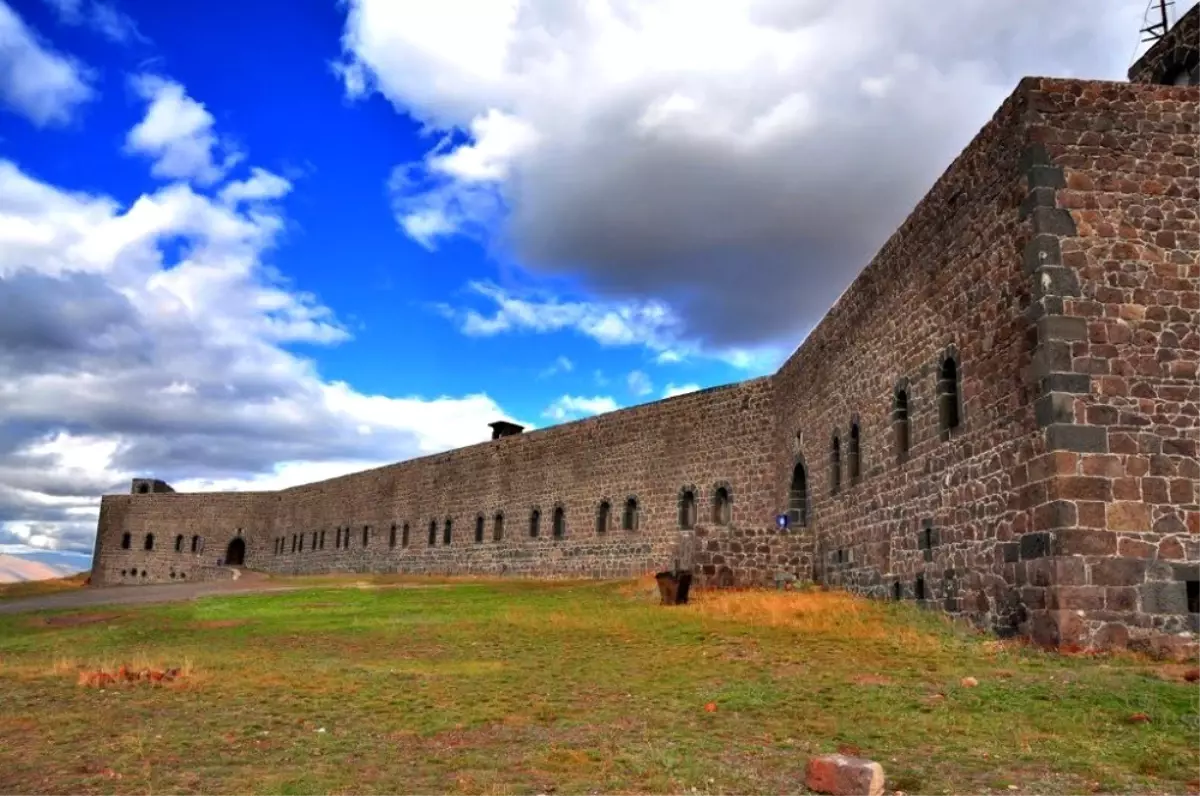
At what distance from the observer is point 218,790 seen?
561 centimetres

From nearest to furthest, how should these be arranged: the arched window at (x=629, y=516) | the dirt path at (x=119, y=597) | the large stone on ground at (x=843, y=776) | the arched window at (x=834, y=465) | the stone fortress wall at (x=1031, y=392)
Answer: the large stone on ground at (x=843, y=776), the stone fortress wall at (x=1031, y=392), the arched window at (x=834, y=465), the dirt path at (x=119, y=597), the arched window at (x=629, y=516)

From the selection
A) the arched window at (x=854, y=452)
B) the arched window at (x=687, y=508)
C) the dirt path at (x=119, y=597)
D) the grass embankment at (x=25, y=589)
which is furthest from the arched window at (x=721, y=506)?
the grass embankment at (x=25, y=589)

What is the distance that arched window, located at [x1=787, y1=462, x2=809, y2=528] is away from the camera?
23.6 meters

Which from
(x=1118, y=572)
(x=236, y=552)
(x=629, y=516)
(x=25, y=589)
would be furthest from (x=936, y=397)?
(x=236, y=552)

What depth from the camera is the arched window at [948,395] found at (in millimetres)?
13875

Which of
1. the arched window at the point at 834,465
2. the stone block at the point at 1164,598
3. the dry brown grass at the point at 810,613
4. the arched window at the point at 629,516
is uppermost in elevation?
the arched window at the point at 834,465

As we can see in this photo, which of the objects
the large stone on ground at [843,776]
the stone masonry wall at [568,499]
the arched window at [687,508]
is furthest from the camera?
the arched window at [687,508]

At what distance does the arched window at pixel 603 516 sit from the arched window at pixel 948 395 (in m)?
18.7

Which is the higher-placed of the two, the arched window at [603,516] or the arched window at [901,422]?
the arched window at [901,422]

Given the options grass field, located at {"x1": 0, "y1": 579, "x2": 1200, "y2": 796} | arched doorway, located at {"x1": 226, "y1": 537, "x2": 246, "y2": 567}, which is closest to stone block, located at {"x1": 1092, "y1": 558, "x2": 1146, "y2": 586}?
grass field, located at {"x1": 0, "y1": 579, "x2": 1200, "y2": 796}

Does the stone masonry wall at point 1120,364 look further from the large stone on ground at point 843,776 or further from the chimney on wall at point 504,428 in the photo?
the chimney on wall at point 504,428

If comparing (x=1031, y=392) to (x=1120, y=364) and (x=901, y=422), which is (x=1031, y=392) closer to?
(x=1120, y=364)

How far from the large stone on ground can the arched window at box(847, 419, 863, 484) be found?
13.5 metres

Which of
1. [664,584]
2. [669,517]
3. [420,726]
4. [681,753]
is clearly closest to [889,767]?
[681,753]
